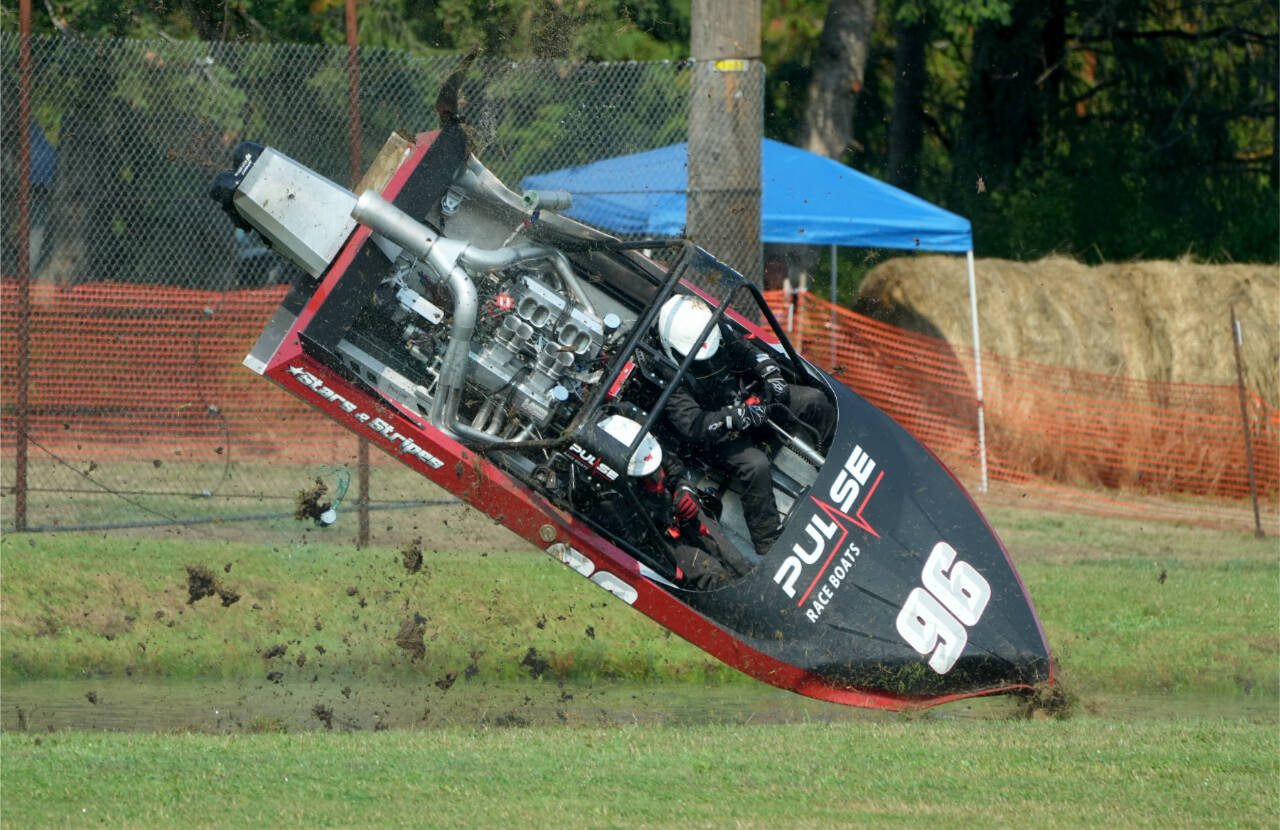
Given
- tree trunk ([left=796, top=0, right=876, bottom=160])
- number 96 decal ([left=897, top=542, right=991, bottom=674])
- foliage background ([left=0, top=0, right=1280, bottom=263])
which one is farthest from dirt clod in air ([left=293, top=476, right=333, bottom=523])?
foliage background ([left=0, top=0, right=1280, bottom=263])

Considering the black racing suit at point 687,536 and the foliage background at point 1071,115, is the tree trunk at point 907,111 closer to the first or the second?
the foliage background at point 1071,115

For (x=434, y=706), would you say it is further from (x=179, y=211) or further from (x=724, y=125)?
(x=179, y=211)

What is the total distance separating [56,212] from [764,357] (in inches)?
223

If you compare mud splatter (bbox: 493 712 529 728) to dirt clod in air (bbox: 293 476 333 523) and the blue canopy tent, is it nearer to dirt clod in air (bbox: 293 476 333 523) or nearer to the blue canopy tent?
dirt clod in air (bbox: 293 476 333 523)

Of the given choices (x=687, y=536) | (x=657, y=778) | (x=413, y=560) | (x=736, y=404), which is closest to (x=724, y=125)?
(x=736, y=404)

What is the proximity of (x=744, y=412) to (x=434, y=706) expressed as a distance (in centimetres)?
251

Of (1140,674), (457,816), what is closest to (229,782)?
(457,816)

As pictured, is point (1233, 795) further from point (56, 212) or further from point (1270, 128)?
point (1270, 128)

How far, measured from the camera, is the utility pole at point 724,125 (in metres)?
10.7

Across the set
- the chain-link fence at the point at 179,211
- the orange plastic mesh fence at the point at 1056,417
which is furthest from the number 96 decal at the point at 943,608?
the orange plastic mesh fence at the point at 1056,417

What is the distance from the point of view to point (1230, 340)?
17062 mm

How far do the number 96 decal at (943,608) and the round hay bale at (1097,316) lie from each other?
9.02m

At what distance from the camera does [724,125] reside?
1076 centimetres

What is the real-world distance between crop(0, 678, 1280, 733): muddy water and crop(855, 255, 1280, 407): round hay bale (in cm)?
820
